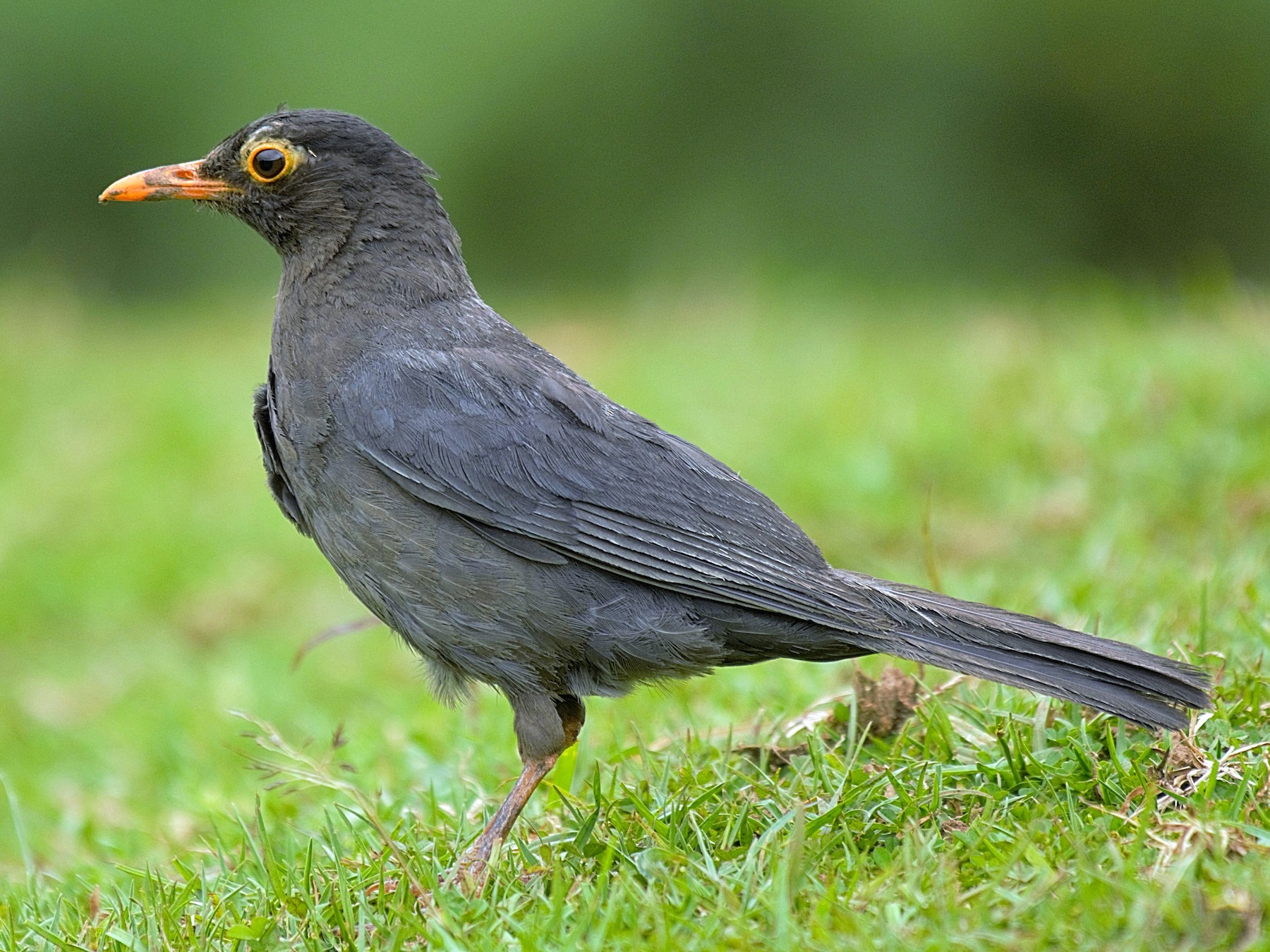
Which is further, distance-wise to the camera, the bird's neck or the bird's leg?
the bird's neck

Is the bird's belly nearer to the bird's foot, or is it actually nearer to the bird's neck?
the bird's foot

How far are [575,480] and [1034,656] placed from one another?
123 centimetres

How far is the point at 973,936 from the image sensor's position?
2.64m

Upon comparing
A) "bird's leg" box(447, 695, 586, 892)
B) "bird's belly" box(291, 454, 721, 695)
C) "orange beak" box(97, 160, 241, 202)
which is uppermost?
→ "orange beak" box(97, 160, 241, 202)

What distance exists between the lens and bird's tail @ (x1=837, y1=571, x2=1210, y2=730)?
127 inches

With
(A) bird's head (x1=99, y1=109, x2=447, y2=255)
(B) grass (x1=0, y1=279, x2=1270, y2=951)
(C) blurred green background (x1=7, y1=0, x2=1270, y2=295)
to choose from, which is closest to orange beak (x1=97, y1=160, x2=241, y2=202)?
(A) bird's head (x1=99, y1=109, x2=447, y2=255)

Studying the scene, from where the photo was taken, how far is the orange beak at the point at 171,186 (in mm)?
4152

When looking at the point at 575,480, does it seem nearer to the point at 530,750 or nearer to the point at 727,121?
the point at 530,750

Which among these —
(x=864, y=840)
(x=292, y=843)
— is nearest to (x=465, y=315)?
(x=292, y=843)

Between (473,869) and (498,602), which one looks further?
(498,602)

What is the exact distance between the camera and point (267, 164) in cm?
409

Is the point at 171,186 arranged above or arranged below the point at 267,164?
below

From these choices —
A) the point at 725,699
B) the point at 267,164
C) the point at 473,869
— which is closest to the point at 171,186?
the point at 267,164

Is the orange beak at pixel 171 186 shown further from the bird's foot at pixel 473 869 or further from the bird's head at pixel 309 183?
the bird's foot at pixel 473 869
